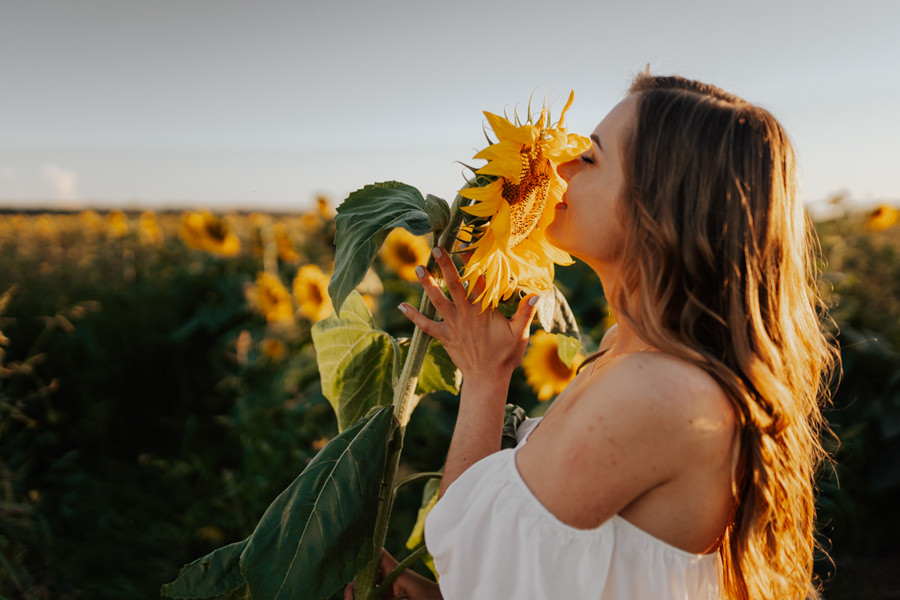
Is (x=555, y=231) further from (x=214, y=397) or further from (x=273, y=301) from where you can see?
(x=214, y=397)

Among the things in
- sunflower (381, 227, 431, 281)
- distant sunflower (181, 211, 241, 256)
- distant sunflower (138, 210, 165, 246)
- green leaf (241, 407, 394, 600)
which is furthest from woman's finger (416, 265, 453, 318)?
distant sunflower (138, 210, 165, 246)

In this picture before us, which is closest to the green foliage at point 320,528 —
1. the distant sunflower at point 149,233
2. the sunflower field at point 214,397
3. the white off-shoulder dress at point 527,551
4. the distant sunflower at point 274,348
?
the white off-shoulder dress at point 527,551

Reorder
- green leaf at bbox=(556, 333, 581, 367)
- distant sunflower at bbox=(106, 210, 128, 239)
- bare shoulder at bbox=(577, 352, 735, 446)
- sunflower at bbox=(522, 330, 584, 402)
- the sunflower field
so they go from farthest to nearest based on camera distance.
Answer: distant sunflower at bbox=(106, 210, 128, 239) → the sunflower field → sunflower at bbox=(522, 330, 584, 402) → green leaf at bbox=(556, 333, 581, 367) → bare shoulder at bbox=(577, 352, 735, 446)

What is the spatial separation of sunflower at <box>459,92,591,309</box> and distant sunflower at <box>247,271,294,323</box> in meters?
2.30

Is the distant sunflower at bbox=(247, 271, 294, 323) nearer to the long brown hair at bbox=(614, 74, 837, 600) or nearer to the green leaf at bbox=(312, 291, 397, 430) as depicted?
the green leaf at bbox=(312, 291, 397, 430)

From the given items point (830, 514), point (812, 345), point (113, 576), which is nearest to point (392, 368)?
point (812, 345)

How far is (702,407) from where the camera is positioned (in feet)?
2.64

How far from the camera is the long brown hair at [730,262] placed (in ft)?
2.93

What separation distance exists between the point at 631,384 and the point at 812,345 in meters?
0.44

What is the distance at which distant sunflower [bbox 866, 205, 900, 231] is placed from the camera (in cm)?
420

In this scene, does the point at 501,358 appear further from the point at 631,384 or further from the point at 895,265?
the point at 895,265

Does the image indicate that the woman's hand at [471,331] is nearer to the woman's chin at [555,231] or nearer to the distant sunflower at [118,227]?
the woman's chin at [555,231]

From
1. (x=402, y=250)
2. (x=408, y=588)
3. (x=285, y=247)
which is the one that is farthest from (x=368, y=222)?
(x=285, y=247)

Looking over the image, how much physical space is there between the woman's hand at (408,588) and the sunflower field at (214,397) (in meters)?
1.09
